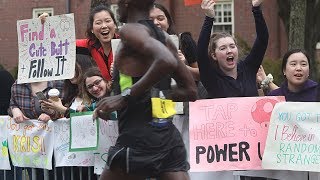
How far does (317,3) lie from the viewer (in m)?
21.4

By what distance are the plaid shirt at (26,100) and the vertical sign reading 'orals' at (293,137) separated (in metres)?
2.24

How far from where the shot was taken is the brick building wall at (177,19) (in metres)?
26.3

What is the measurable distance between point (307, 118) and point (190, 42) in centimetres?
145

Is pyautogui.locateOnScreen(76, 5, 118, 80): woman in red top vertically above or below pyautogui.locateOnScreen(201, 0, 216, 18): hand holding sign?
below

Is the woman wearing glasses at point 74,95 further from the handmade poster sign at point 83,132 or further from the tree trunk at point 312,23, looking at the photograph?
the tree trunk at point 312,23

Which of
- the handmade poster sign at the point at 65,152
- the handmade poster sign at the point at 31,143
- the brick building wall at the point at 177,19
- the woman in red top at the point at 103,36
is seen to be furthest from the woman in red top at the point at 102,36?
the brick building wall at the point at 177,19

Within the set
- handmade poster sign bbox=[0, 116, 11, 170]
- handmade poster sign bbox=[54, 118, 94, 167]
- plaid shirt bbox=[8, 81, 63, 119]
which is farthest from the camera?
handmade poster sign bbox=[0, 116, 11, 170]

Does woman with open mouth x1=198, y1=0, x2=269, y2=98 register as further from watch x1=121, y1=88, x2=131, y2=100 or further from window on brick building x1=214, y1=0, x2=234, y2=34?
window on brick building x1=214, y1=0, x2=234, y2=34

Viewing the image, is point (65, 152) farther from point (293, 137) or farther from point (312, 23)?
point (312, 23)

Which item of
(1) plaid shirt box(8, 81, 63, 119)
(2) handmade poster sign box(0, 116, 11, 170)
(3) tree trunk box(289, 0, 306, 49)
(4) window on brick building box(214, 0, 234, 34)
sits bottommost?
(2) handmade poster sign box(0, 116, 11, 170)

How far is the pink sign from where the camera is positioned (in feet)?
18.1

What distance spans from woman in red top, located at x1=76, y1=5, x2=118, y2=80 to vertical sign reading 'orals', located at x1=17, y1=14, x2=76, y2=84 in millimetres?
211

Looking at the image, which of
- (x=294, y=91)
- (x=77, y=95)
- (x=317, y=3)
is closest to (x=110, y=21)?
(x=77, y=95)

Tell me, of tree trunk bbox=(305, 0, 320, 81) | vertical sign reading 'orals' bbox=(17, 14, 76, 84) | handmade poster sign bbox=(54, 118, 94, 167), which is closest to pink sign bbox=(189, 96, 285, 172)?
handmade poster sign bbox=(54, 118, 94, 167)
